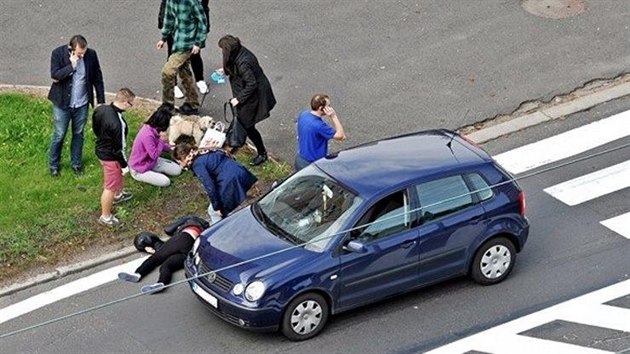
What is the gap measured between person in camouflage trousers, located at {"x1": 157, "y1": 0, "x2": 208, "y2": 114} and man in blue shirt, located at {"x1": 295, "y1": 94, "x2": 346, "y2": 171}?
2.60m

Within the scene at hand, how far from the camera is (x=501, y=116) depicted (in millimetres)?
17828

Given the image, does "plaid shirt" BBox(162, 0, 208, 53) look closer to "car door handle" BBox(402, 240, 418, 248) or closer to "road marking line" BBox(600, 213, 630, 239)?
"car door handle" BBox(402, 240, 418, 248)

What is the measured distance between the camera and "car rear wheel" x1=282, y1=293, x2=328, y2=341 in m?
13.2

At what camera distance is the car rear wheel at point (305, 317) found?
13.2 m

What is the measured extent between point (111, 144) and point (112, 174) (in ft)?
1.21

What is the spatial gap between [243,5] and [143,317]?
7599 mm

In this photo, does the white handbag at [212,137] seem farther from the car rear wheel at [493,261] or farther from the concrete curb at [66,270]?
the car rear wheel at [493,261]

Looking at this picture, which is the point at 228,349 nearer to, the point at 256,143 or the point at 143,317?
the point at 143,317

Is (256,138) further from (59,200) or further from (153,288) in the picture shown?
(153,288)

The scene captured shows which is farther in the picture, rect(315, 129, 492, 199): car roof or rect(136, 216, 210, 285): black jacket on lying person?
rect(136, 216, 210, 285): black jacket on lying person

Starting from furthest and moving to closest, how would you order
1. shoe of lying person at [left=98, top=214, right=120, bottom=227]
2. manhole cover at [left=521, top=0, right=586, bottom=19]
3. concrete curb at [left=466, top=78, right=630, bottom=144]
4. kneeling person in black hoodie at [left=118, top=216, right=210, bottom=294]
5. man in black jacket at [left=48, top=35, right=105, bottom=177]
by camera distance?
manhole cover at [left=521, top=0, right=586, bottom=19] → concrete curb at [left=466, top=78, right=630, bottom=144] → man in black jacket at [left=48, top=35, right=105, bottom=177] → shoe of lying person at [left=98, top=214, right=120, bottom=227] → kneeling person in black hoodie at [left=118, top=216, right=210, bottom=294]

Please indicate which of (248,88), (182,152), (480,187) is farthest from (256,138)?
(480,187)

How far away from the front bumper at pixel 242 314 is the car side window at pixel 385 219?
1.19m

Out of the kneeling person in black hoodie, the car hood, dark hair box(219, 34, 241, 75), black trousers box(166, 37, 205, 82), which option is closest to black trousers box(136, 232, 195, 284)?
the kneeling person in black hoodie
